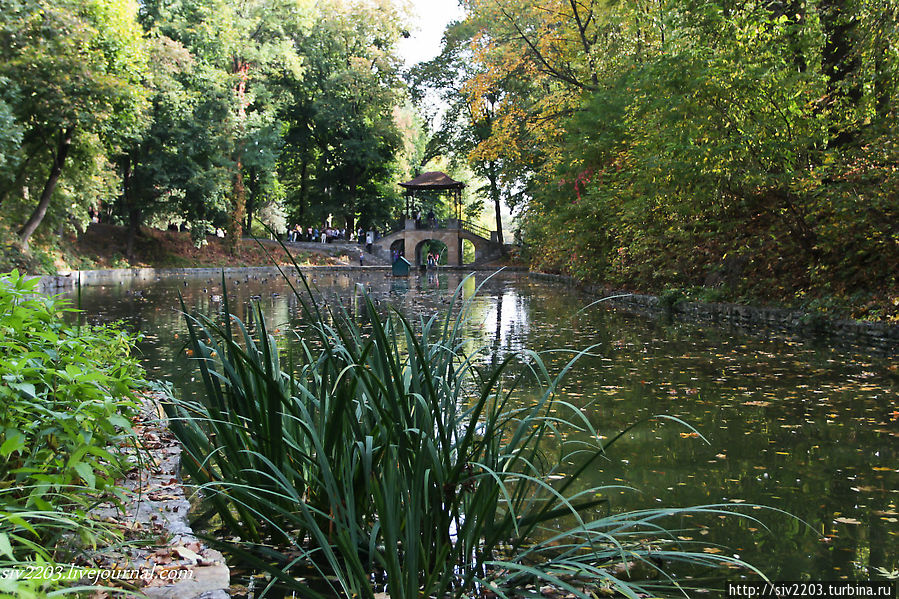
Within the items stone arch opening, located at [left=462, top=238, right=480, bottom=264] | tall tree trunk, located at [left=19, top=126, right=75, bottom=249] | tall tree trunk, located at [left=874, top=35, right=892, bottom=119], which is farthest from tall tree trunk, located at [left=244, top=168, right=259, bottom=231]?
tall tree trunk, located at [left=874, top=35, right=892, bottom=119]

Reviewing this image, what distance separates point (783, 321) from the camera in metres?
10.9

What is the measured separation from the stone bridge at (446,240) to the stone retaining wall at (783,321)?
3216 cm

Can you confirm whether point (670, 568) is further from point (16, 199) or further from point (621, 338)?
point (16, 199)

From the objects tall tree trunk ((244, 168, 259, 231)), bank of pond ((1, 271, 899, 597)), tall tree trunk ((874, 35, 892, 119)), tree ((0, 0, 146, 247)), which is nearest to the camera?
bank of pond ((1, 271, 899, 597))

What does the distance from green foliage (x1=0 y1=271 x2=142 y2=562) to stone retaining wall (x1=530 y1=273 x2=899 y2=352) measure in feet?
14.6

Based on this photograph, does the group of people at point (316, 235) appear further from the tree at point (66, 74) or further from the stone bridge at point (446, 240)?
the tree at point (66, 74)

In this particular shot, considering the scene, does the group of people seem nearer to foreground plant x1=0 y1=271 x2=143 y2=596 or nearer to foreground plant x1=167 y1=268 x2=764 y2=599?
foreground plant x1=0 y1=271 x2=143 y2=596

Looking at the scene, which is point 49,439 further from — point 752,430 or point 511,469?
point 752,430

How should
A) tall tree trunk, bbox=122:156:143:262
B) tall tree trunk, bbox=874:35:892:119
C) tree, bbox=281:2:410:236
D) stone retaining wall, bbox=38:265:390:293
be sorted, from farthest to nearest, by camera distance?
tree, bbox=281:2:410:236
tall tree trunk, bbox=122:156:143:262
stone retaining wall, bbox=38:265:390:293
tall tree trunk, bbox=874:35:892:119

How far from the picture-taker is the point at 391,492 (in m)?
2.37

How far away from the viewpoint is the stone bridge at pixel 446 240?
48000 millimetres

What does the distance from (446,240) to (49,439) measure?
4617 cm

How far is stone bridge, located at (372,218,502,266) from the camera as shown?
4800 cm

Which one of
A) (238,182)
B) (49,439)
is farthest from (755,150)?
(238,182)
